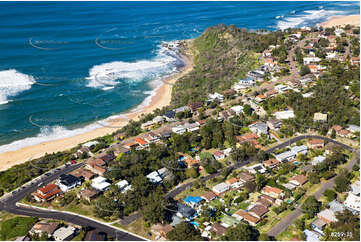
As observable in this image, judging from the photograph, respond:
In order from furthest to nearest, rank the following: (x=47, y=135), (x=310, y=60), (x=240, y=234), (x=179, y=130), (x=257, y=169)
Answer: (x=310, y=60) < (x=47, y=135) < (x=179, y=130) < (x=257, y=169) < (x=240, y=234)

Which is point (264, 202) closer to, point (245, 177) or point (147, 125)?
point (245, 177)

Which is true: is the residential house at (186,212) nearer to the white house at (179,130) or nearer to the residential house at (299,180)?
the residential house at (299,180)

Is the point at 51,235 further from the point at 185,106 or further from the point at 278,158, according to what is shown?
the point at 185,106

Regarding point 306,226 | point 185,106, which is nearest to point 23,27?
point 185,106

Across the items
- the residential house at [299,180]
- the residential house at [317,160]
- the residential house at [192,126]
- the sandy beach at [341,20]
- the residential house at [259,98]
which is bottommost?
the residential house at [299,180]

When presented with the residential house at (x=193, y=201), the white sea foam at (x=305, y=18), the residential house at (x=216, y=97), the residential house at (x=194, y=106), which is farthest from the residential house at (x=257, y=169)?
the white sea foam at (x=305, y=18)

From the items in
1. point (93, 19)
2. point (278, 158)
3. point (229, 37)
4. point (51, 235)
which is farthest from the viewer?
point (93, 19)

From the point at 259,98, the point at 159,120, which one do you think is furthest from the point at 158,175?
the point at 259,98
